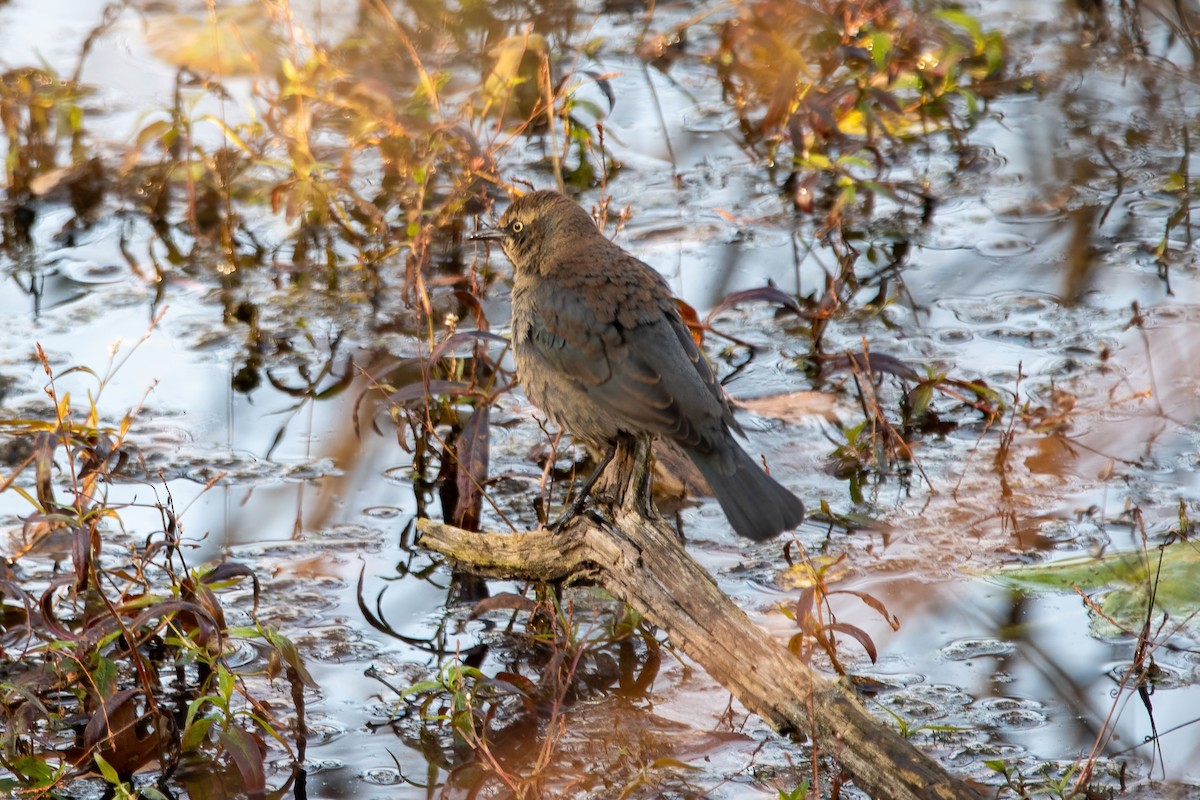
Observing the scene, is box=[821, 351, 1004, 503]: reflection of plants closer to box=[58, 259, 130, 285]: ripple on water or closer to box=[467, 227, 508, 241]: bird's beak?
box=[467, 227, 508, 241]: bird's beak

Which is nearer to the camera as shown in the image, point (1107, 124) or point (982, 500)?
point (982, 500)

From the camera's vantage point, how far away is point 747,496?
4652 millimetres

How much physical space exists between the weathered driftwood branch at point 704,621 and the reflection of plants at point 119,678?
2.60 feet

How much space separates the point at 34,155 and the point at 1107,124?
699 cm

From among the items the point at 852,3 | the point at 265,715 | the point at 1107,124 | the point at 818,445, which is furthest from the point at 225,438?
the point at 1107,124

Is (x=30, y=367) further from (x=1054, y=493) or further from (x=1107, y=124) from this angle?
(x=1107, y=124)

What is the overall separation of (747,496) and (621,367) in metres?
0.66

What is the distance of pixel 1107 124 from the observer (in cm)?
966

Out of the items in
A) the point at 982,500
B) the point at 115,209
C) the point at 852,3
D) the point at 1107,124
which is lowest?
the point at 982,500

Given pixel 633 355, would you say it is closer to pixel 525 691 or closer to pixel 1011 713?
pixel 525 691

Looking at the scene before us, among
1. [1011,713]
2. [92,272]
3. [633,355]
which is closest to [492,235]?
[633,355]

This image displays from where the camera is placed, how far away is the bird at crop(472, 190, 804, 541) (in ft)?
15.5

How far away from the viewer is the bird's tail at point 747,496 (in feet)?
15.0

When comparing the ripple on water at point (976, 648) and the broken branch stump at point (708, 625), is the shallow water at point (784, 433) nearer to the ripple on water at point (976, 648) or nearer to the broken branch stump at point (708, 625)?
the ripple on water at point (976, 648)
